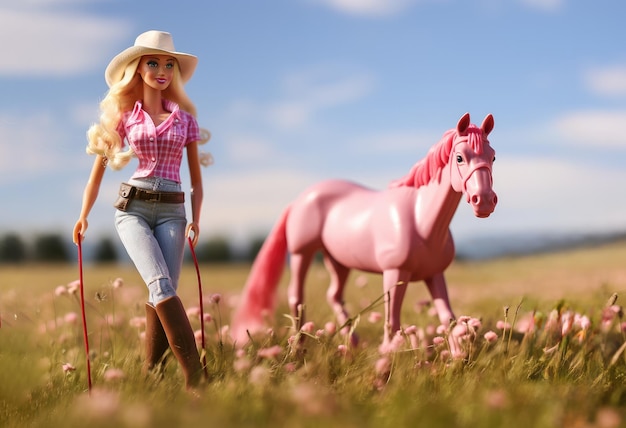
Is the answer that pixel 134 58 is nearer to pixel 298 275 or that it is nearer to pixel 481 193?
pixel 481 193

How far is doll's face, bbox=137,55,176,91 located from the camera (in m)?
4.38

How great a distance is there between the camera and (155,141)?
429 centimetres

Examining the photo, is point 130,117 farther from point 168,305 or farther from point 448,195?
point 448,195

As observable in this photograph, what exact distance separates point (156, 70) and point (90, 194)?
895 millimetres

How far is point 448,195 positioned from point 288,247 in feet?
5.83

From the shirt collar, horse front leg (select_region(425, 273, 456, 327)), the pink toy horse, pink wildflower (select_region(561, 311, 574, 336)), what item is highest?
the shirt collar

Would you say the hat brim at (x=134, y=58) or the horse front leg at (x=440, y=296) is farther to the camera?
the horse front leg at (x=440, y=296)

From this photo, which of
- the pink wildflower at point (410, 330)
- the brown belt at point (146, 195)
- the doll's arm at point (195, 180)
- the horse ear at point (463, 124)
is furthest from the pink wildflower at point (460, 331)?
the brown belt at point (146, 195)

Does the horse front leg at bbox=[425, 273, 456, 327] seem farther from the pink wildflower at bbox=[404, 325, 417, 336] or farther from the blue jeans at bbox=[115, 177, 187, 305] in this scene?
the blue jeans at bbox=[115, 177, 187, 305]

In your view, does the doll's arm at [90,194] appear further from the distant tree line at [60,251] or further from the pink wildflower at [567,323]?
the distant tree line at [60,251]

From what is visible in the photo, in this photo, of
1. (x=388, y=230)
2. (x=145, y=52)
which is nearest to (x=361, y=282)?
(x=388, y=230)

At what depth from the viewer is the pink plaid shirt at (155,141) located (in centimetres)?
430

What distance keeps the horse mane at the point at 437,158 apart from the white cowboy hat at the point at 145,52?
172 centimetres

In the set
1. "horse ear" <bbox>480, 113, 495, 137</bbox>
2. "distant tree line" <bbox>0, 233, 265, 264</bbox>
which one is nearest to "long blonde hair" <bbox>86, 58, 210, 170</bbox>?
"horse ear" <bbox>480, 113, 495, 137</bbox>
